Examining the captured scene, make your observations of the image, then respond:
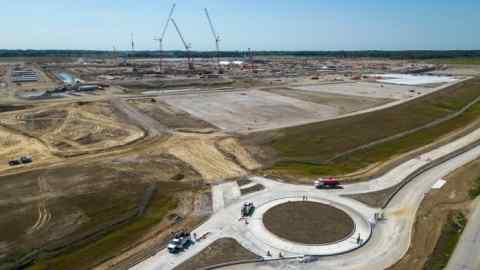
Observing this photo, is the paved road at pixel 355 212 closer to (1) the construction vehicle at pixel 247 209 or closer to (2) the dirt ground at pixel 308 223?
(1) the construction vehicle at pixel 247 209

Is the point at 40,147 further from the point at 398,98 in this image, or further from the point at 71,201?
the point at 398,98

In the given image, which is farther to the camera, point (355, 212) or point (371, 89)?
point (371, 89)

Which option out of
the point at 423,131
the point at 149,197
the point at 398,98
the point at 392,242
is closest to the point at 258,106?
the point at 423,131

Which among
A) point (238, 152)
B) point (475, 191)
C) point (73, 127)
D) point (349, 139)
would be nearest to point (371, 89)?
point (349, 139)

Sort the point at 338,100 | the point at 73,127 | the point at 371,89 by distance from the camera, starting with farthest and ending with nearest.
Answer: the point at 371,89 < the point at 338,100 < the point at 73,127

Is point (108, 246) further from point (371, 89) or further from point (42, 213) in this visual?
point (371, 89)

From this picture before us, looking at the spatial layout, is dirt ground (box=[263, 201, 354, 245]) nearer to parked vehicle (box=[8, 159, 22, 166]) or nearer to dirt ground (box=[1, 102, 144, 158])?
dirt ground (box=[1, 102, 144, 158])
